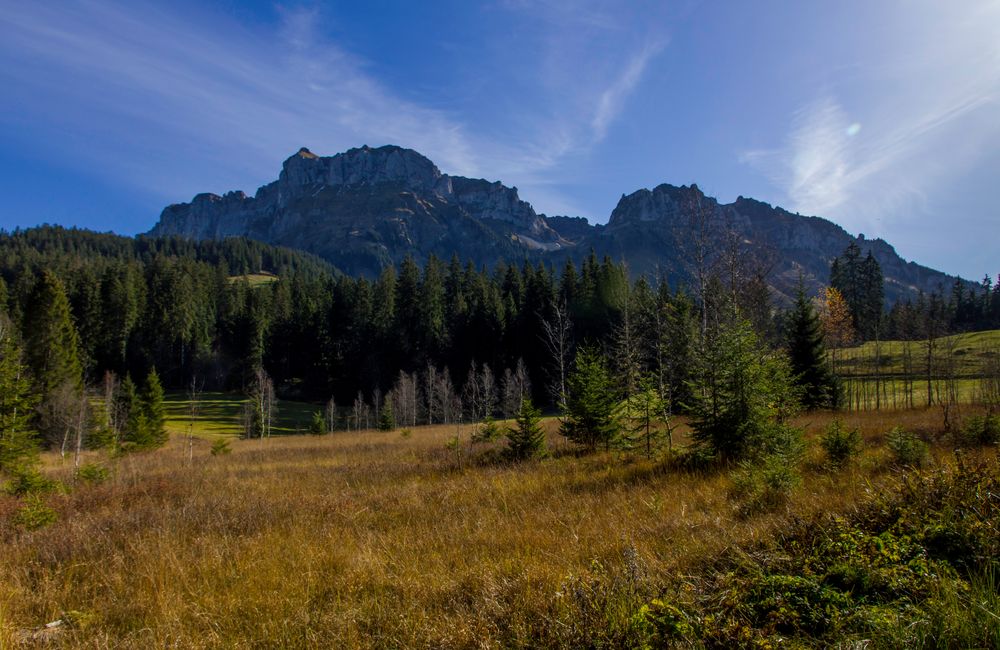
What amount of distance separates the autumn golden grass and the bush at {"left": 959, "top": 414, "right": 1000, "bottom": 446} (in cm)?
314

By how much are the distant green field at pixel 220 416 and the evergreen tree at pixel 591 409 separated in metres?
44.0

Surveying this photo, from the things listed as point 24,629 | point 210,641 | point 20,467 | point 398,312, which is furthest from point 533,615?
point 398,312

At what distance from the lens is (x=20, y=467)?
1054cm

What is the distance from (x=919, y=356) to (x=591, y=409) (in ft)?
150

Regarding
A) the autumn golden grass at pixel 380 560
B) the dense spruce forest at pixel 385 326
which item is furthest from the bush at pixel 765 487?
the dense spruce forest at pixel 385 326

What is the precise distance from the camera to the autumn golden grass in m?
3.31

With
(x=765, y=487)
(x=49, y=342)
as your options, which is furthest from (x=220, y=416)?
(x=765, y=487)

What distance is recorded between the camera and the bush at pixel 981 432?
9039 mm

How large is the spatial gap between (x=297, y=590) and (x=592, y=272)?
59869 mm

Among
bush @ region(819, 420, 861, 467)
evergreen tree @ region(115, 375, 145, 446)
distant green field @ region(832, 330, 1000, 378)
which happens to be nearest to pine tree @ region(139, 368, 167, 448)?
evergreen tree @ region(115, 375, 145, 446)

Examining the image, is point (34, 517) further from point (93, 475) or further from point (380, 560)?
point (93, 475)

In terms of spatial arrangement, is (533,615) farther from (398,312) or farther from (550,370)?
(398,312)

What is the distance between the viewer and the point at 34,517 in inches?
274

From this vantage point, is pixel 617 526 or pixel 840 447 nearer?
pixel 617 526
